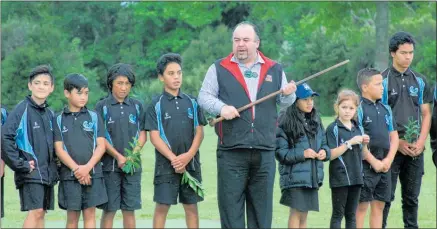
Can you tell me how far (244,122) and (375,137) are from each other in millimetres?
1688

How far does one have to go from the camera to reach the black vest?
8.05m

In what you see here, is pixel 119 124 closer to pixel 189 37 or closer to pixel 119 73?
pixel 119 73

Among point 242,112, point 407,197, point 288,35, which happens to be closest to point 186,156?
point 242,112

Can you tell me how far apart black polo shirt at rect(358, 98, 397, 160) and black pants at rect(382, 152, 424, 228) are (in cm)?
35

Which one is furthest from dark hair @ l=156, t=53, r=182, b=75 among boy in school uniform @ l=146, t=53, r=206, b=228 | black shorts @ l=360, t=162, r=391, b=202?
black shorts @ l=360, t=162, r=391, b=202

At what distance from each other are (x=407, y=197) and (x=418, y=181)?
0.62 ft

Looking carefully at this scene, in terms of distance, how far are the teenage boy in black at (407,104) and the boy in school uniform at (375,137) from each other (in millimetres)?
218

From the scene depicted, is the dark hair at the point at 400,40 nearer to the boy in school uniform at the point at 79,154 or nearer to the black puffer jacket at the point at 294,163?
the black puffer jacket at the point at 294,163

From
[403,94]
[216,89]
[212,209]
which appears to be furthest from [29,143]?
[212,209]

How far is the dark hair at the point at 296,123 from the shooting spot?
8719 mm

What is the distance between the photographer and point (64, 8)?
1323 inches

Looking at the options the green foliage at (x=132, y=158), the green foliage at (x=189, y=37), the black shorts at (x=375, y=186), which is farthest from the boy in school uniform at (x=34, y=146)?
the green foliage at (x=189, y=37)

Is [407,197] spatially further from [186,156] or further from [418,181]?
[186,156]

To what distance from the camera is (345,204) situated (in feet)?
29.6
